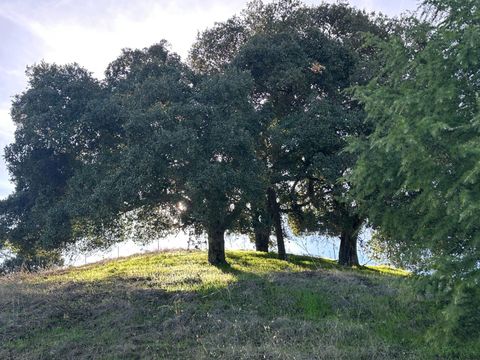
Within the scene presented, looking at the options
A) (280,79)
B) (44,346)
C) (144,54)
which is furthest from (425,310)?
(144,54)

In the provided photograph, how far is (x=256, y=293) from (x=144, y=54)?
13.0 metres

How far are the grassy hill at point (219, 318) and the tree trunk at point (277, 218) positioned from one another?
7.28 m

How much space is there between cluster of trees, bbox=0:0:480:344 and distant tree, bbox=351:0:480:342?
4cm

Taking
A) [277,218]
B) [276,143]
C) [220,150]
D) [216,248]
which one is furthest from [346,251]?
[220,150]

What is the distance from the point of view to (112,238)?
22.5 metres

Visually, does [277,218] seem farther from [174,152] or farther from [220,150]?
[174,152]

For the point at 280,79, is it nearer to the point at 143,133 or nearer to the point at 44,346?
the point at 143,133

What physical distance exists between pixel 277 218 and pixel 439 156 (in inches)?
690

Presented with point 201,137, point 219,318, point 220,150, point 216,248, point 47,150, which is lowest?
point 219,318

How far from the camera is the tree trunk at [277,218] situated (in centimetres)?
2588

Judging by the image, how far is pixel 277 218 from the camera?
86.8 ft

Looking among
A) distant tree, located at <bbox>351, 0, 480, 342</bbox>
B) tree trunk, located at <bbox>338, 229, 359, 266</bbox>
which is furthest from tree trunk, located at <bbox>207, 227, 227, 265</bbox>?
distant tree, located at <bbox>351, 0, 480, 342</bbox>

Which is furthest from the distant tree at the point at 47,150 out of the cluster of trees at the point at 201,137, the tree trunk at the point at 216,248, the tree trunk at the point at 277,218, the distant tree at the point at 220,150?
the tree trunk at the point at 277,218

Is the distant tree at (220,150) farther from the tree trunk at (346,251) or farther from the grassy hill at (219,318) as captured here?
the tree trunk at (346,251)
